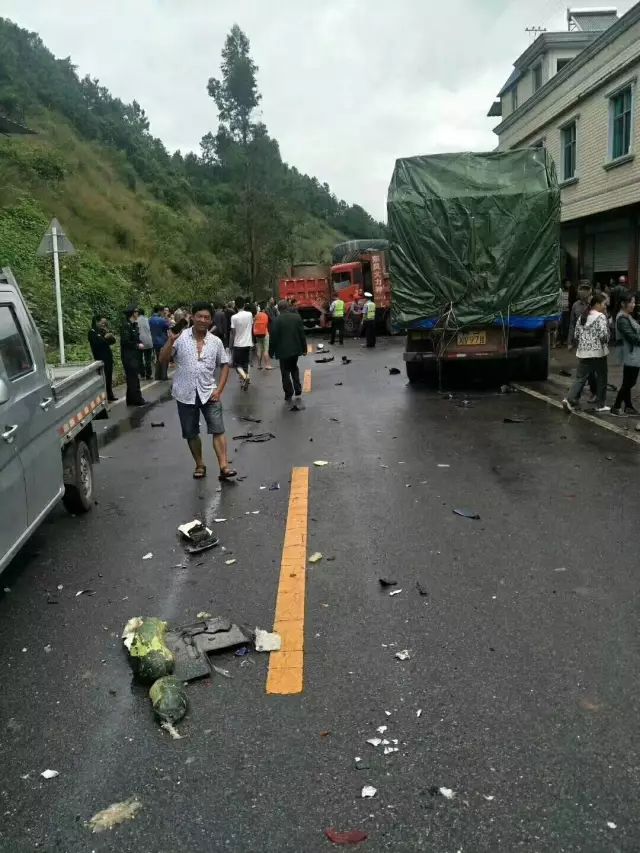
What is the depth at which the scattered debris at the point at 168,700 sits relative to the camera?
129 inches

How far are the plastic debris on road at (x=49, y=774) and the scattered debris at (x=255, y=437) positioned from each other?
681cm

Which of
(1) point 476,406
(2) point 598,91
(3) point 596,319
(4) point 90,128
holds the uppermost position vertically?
(4) point 90,128

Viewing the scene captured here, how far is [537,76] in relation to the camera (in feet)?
91.4

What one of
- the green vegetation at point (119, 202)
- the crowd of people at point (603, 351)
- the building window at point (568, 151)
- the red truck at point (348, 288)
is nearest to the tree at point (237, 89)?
the green vegetation at point (119, 202)

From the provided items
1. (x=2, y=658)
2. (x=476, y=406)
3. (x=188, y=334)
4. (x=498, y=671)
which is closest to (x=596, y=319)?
(x=476, y=406)

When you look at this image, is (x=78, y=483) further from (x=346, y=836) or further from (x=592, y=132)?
(x=592, y=132)

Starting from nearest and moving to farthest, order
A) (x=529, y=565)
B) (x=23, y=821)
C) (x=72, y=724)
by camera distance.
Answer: (x=23, y=821) < (x=72, y=724) < (x=529, y=565)

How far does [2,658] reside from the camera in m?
3.97

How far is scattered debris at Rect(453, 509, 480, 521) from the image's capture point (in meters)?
6.03

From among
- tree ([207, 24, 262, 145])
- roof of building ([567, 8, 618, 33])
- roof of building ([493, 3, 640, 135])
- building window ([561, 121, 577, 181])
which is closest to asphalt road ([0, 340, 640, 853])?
roof of building ([493, 3, 640, 135])

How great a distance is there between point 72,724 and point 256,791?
1010 mm

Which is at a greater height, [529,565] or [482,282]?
[482,282]

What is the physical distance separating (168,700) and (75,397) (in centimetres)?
368

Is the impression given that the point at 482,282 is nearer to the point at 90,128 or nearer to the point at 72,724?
the point at 72,724
